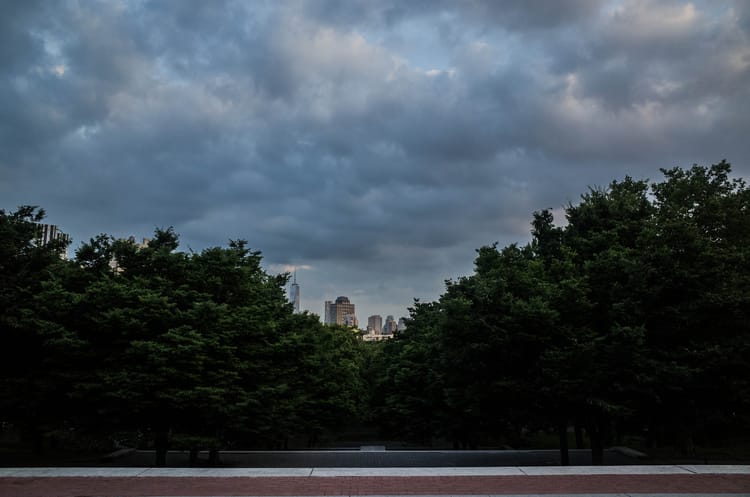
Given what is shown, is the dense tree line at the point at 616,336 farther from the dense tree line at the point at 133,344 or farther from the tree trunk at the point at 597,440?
the dense tree line at the point at 133,344

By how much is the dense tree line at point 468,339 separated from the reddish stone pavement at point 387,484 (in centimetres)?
513

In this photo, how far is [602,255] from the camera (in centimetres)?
1867

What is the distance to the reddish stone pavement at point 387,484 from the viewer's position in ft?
33.0

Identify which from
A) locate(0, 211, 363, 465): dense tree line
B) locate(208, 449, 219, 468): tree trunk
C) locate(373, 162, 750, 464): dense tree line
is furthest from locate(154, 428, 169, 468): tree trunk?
locate(373, 162, 750, 464): dense tree line

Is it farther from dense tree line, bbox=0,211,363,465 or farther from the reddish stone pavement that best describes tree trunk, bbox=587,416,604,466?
dense tree line, bbox=0,211,363,465

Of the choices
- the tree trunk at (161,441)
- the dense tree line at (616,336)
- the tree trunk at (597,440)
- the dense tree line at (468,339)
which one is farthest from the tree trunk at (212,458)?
the tree trunk at (597,440)

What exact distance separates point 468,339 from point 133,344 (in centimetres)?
1147

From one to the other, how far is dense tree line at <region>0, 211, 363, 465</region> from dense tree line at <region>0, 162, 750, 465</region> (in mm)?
71

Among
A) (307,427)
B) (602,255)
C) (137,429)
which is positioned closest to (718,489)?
(602,255)

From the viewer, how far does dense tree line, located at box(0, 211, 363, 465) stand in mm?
17594

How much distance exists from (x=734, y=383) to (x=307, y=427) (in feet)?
72.4

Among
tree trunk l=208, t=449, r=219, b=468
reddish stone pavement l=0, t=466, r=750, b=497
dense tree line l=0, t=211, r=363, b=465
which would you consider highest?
dense tree line l=0, t=211, r=363, b=465

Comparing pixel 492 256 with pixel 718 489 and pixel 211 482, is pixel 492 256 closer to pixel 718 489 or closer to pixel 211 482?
pixel 718 489

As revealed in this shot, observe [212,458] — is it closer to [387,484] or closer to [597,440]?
[387,484]
